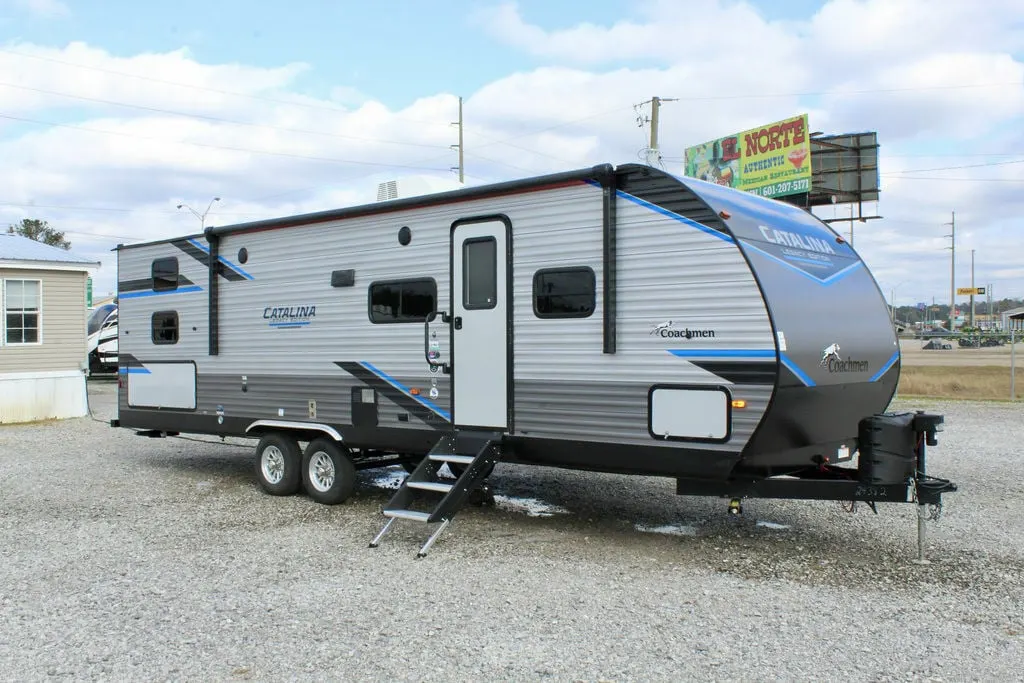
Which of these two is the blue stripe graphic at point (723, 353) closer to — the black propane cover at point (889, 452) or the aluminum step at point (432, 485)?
the black propane cover at point (889, 452)

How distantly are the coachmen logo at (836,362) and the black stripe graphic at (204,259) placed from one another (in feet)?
20.1

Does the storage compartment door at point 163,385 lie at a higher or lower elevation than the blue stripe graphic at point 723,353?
lower

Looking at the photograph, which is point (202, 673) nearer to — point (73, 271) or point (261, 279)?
point (261, 279)

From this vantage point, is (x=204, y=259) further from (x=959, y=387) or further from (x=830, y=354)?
(x=959, y=387)

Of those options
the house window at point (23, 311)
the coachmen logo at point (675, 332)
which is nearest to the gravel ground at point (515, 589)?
the coachmen logo at point (675, 332)

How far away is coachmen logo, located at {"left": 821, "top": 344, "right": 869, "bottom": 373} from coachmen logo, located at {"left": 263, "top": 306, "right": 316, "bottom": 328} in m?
4.92

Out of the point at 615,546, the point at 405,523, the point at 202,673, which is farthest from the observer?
the point at 405,523

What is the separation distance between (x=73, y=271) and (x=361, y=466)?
1258 centimetres

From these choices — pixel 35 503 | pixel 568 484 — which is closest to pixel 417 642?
pixel 568 484

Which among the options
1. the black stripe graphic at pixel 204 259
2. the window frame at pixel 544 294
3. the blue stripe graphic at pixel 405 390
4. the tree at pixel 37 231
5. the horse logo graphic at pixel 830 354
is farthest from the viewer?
the tree at pixel 37 231

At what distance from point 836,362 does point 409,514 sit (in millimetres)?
3506

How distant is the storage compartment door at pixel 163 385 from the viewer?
995cm

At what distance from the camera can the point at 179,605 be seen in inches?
221

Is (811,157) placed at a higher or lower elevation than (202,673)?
higher
